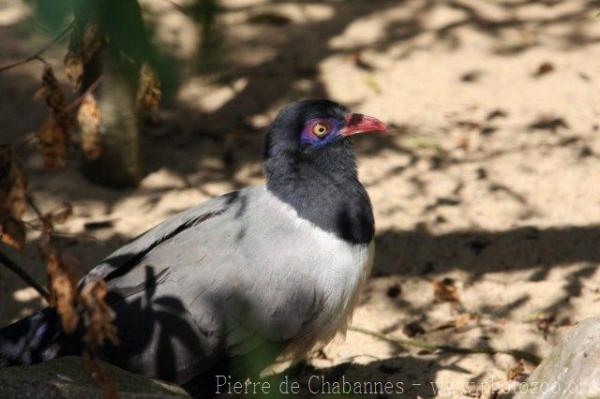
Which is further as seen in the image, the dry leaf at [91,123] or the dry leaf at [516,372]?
the dry leaf at [516,372]

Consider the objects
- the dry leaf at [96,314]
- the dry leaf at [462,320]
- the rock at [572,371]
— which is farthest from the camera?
the dry leaf at [462,320]

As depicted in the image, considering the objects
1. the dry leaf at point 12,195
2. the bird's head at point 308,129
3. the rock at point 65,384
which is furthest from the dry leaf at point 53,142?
the bird's head at point 308,129

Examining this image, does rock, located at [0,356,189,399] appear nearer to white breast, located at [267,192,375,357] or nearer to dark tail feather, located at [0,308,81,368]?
dark tail feather, located at [0,308,81,368]

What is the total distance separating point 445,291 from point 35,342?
239 centimetres

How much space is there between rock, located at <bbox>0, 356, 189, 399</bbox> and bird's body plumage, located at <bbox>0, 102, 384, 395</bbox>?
1.65 ft

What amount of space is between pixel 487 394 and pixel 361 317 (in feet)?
3.41

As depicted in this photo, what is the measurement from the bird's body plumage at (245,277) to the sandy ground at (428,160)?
748mm

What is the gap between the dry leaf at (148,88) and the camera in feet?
6.51

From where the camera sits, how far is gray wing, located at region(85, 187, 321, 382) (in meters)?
4.14

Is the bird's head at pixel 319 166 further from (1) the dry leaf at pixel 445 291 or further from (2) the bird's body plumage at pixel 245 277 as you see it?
(1) the dry leaf at pixel 445 291

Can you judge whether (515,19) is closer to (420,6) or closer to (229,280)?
(420,6)

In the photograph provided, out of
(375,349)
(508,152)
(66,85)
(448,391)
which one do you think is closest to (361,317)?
(375,349)

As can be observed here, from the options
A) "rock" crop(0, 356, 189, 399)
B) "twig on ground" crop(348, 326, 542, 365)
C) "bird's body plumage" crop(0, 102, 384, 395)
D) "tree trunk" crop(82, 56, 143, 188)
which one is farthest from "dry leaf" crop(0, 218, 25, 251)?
"tree trunk" crop(82, 56, 143, 188)

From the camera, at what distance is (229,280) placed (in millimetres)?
4215
